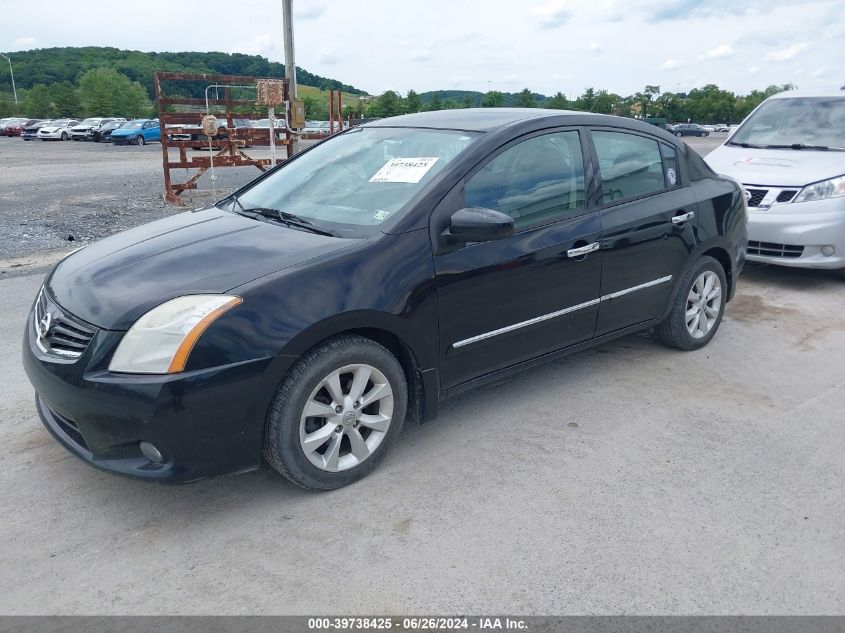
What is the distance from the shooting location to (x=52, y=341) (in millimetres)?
3023

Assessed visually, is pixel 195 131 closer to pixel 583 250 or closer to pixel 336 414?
pixel 583 250

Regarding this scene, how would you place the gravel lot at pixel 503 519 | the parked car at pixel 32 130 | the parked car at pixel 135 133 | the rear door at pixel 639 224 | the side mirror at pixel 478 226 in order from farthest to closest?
the parked car at pixel 32 130 < the parked car at pixel 135 133 < the rear door at pixel 639 224 < the side mirror at pixel 478 226 < the gravel lot at pixel 503 519

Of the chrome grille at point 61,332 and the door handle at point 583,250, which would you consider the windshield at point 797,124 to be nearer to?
the door handle at point 583,250

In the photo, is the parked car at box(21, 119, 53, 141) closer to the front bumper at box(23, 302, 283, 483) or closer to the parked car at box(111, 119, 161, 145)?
the parked car at box(111, 119, 161, 145)

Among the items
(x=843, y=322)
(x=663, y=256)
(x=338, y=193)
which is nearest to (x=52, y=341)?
(x=338, y=193)

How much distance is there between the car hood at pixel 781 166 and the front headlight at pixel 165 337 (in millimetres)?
5832

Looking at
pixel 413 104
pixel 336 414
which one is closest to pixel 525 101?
pixel 336 414

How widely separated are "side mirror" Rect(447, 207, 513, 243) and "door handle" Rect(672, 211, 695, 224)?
170 cm

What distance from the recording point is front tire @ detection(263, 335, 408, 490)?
2973 millimetres

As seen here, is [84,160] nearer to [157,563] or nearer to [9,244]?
[9,244]

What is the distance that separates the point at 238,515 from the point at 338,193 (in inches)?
69.0

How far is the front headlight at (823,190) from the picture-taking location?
6.61 meters

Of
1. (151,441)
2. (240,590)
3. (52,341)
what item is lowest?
(240,590)

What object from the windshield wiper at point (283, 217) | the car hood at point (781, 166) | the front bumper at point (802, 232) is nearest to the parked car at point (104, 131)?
the car hood at point (781, 166)
